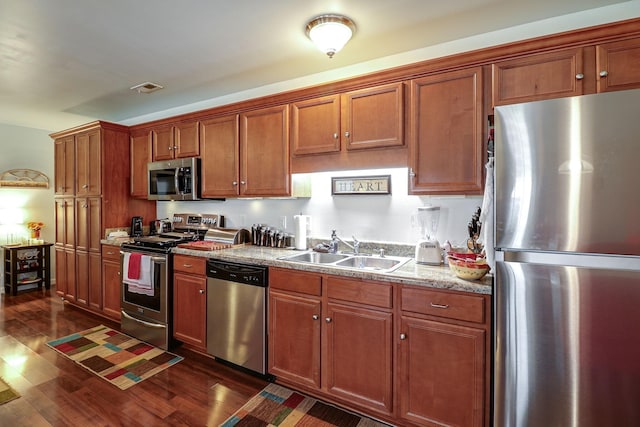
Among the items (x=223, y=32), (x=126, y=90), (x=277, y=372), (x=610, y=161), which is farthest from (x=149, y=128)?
(x=610, y=161)

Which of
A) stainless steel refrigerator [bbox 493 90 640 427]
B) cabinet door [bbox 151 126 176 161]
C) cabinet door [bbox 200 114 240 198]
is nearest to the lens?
stainless steel refrigerator [bbox 493 90 640 427]

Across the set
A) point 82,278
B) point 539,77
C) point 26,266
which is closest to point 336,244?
point 539,77

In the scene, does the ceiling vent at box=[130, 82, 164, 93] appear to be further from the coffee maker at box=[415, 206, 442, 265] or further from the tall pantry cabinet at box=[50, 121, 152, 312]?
the coffee maker at box=[415, 206, 442, 265]

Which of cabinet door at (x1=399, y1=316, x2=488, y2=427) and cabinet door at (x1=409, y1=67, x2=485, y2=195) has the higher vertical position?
cabinet door at (x1=409, y1=67, x2=485, y2=195)

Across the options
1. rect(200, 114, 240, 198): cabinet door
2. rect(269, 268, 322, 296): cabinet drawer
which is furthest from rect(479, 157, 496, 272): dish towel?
rect(200, 114, 240, 198): cabinet door

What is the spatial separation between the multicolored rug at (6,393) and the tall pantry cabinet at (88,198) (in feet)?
4.47

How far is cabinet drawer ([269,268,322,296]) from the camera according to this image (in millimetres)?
2148

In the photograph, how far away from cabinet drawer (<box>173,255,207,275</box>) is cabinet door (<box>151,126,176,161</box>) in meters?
1.22

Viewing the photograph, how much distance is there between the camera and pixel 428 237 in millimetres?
2307

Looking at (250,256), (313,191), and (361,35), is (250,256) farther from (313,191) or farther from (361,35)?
(361,35)

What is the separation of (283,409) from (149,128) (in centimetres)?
323

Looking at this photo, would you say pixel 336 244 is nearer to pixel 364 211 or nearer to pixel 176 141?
Answer: pixel 364 211

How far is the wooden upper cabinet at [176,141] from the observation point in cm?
326

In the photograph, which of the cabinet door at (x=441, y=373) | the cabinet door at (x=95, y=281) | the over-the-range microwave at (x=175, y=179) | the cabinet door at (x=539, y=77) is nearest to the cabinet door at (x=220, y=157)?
the over-the-range microwave at (x=175, y=179)
